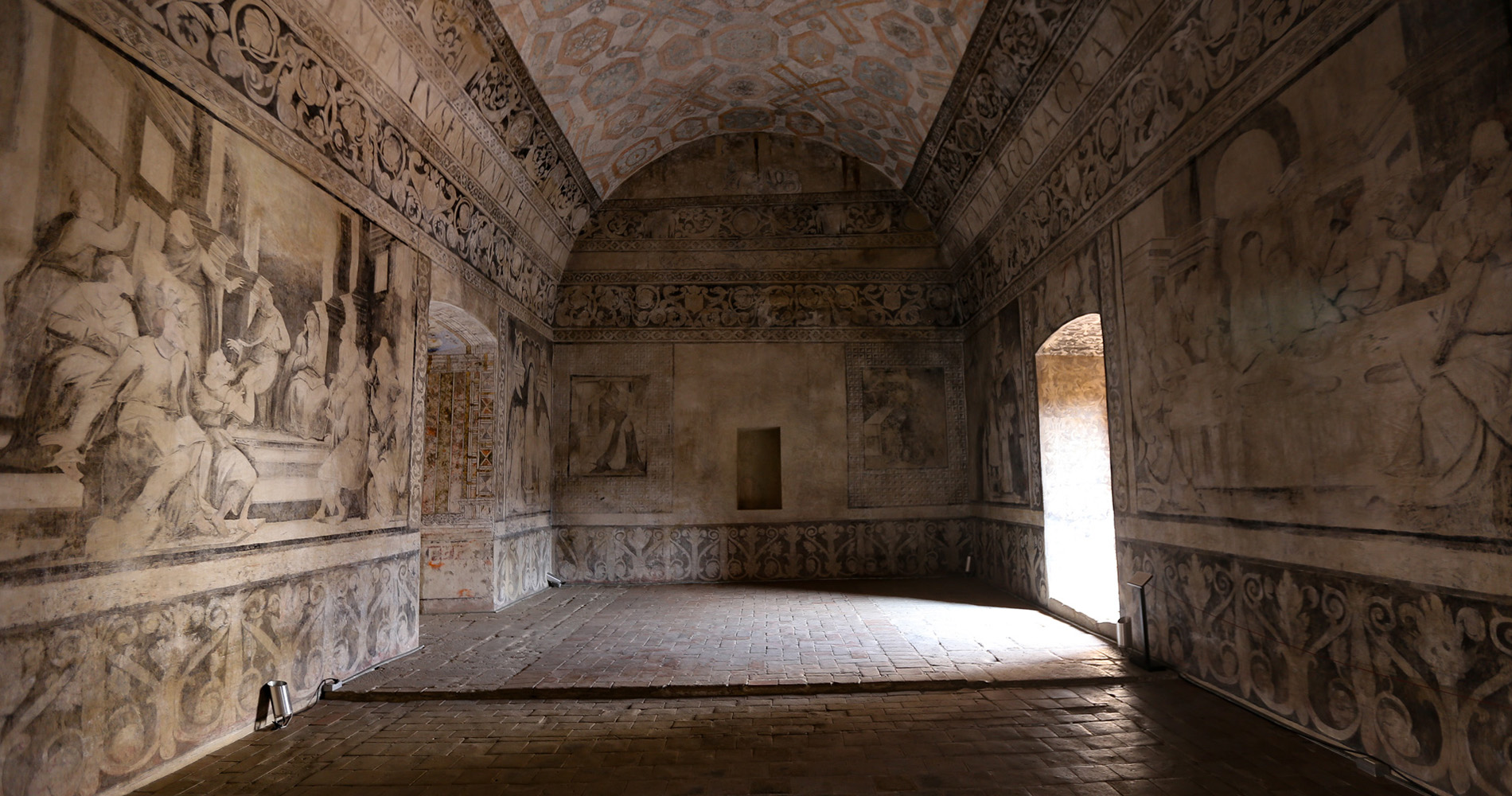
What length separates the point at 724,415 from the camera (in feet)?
32.5

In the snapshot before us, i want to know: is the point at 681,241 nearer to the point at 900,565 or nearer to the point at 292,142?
the point at 900,565

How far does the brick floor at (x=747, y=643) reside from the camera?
485 cm

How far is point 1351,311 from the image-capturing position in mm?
3344

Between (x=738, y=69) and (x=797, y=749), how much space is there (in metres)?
7.63

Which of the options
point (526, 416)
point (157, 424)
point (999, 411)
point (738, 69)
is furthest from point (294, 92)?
point (999, 411)

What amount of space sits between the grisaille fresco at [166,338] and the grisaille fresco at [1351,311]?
5512mm

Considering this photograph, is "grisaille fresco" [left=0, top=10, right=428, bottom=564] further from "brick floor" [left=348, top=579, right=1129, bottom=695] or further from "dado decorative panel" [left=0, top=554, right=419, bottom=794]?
"brick floor" [left=348, top=579, right=1129, bottom=695]

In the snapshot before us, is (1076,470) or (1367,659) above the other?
(1076,470)

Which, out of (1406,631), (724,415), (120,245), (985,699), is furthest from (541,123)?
(1406,631)

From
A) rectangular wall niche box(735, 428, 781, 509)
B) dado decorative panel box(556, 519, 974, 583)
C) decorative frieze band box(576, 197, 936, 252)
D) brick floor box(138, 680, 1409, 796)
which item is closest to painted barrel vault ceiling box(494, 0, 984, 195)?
decorative frieze band box(576, 197, 936, 252)

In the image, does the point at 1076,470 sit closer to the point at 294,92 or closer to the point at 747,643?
the point at 747,643

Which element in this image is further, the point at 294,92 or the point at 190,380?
the point at 294,92

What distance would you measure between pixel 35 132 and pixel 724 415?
7.57m

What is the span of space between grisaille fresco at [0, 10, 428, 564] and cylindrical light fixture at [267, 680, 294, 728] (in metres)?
0.87
